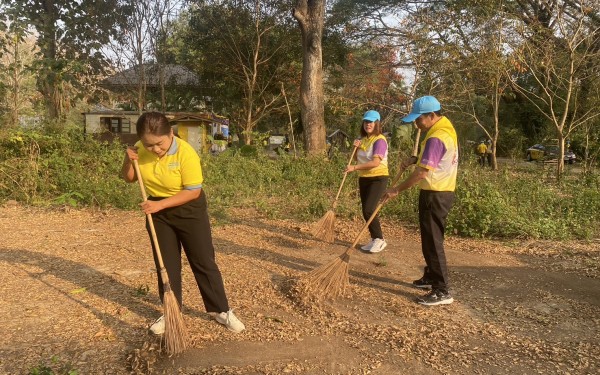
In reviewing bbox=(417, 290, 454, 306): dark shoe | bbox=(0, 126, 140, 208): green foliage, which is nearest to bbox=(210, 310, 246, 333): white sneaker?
bbox=(417, 290, 454, 306): dark shoe

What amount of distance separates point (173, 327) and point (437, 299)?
213 cm

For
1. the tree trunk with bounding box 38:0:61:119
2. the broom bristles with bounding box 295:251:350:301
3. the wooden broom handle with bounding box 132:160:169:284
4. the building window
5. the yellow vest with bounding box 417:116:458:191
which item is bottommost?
the broom bristles with bounding box 295:251:350:301

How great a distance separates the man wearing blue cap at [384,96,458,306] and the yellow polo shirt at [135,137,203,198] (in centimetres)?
167

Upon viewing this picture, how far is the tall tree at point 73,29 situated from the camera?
15.7m

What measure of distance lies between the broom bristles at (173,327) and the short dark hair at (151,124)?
3.43 ft

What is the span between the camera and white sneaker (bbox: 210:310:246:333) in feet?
10.6

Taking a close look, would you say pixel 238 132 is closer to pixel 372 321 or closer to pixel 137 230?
pixel 137 230

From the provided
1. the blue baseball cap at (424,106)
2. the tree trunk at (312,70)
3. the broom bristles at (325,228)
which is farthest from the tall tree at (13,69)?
the blue baseball cap at (424,106)

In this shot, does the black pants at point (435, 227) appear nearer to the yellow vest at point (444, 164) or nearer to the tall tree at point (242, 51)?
the yellow vest at point (444, 164)

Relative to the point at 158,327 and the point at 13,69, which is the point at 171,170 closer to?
the point at 158,327

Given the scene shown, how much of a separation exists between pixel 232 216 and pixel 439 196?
4.25 m

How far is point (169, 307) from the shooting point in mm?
2947

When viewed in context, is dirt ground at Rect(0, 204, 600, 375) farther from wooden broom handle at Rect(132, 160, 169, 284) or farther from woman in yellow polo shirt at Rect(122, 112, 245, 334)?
wooden broom handle at Rect(132, 160, 169, 284)

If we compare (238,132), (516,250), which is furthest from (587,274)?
(238,132)
